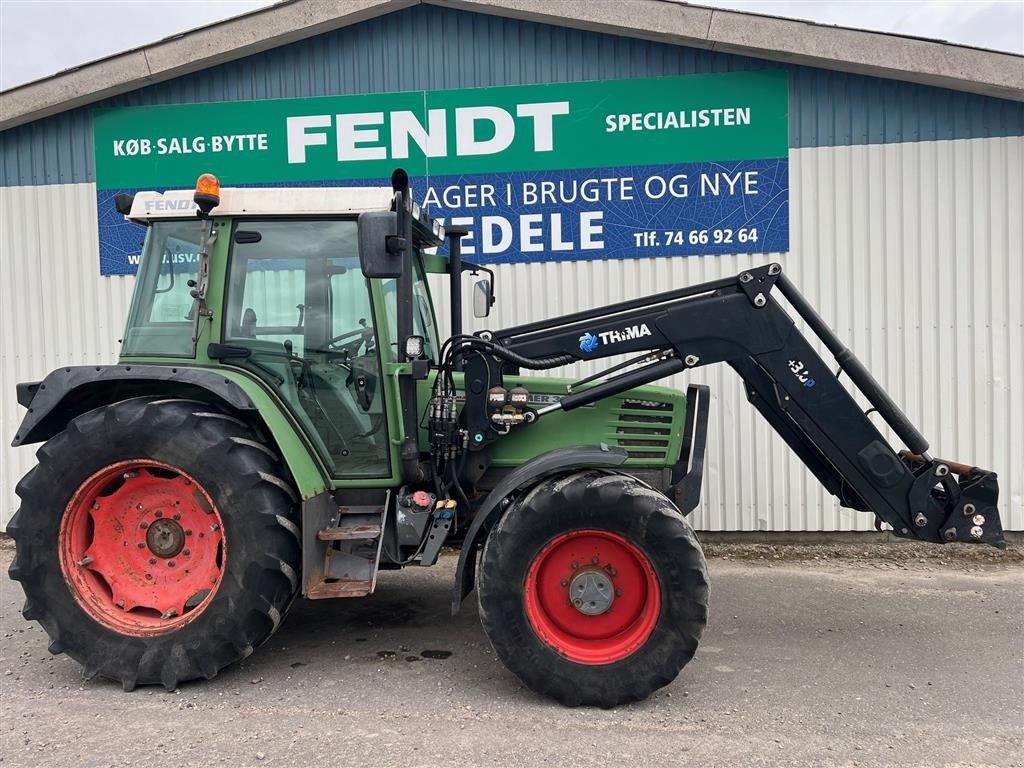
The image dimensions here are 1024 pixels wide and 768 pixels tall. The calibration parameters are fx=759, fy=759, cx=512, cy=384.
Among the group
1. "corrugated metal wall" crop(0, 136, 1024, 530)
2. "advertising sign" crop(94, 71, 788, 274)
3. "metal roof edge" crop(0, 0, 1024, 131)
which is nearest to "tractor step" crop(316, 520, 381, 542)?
"corrugated metal wall" crop(0, 136, 1024, 530)

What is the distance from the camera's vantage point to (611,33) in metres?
6.20

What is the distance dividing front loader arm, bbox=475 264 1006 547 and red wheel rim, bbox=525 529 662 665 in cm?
78

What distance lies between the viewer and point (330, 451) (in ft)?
13.3

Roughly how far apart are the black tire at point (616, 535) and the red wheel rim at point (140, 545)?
1430 mm

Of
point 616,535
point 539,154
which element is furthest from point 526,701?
point 539,154

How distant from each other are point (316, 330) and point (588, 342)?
4.76ft

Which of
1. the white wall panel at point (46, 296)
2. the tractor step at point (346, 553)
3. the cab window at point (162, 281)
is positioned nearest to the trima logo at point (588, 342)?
the tractor step at point (346, 553)

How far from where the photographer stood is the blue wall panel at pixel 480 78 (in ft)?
19.9

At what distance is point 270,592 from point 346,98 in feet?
14.7

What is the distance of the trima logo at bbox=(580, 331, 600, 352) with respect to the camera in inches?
159

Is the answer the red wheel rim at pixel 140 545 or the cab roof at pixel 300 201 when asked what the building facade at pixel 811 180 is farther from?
the red wheel rim at pixel 140 545

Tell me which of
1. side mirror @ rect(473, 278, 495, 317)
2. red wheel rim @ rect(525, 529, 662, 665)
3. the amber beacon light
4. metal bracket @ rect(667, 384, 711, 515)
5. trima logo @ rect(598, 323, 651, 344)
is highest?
the amber beacon light

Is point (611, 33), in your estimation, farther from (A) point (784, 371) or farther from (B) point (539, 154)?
(A) point (784, 371)

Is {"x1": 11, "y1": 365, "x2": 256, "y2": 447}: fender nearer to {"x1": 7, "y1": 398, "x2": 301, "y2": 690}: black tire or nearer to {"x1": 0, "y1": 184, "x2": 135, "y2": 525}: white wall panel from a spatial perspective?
{"x1": 7, "y1": 398, "x2": 301, "y2": 690}: black tire
